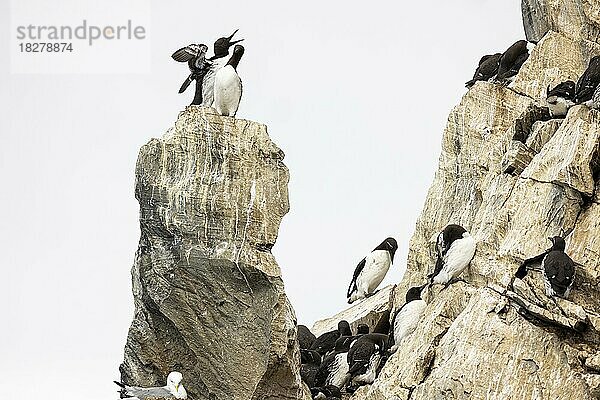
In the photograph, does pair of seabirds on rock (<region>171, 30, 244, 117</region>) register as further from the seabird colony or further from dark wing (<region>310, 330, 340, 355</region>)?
dark wing (<region>310, 330, 340, 355</region>)

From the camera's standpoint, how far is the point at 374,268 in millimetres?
25141

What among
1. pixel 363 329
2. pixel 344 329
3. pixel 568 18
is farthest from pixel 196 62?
pixel 568 18

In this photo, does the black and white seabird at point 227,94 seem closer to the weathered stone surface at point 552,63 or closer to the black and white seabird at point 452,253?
the black and white seabird at point 452,253

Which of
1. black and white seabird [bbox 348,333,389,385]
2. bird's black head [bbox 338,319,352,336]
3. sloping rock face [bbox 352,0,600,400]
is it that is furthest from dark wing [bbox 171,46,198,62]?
bird's black head [bbox 338,319,352,336]

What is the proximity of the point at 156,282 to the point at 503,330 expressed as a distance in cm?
473

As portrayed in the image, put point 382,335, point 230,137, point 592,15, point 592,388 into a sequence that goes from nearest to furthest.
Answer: point 592,388 < point 230,137 < point 382,335 < point 592,15

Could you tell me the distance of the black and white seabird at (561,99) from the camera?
66.6ft

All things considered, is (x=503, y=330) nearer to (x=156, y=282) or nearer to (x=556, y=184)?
(x=556, y=184)

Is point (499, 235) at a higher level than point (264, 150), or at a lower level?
lower

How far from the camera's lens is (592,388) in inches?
626

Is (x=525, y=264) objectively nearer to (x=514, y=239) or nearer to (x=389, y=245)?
(x=514, y=239)

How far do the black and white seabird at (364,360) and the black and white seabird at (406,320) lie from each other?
11.1 inches

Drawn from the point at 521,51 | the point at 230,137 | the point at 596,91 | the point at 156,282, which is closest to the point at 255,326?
the point at 156,282

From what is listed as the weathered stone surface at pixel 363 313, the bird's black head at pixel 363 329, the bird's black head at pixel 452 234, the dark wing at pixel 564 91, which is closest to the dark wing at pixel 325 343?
the bird's black head at pixel 363 329
